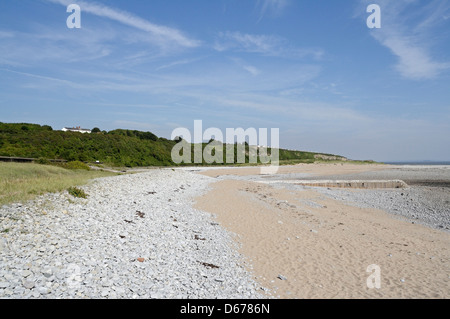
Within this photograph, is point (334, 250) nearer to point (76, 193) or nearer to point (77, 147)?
point (76, 193)

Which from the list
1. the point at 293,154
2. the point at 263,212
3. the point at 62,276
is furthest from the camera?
the point at 293,154

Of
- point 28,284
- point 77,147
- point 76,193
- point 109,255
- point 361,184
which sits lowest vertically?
point 361,184

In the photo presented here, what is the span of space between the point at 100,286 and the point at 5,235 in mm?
3179

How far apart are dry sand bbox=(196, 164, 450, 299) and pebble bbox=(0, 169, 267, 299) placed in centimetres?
113

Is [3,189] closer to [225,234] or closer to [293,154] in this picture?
[225,234]

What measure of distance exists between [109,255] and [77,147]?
50.0 m

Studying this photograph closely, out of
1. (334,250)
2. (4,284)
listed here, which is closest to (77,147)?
(4,284)

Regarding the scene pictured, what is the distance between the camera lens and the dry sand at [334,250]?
7.75 m

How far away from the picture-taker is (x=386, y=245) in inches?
466

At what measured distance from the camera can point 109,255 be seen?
750cm

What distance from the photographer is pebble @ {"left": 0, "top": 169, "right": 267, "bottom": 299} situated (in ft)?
19.5
